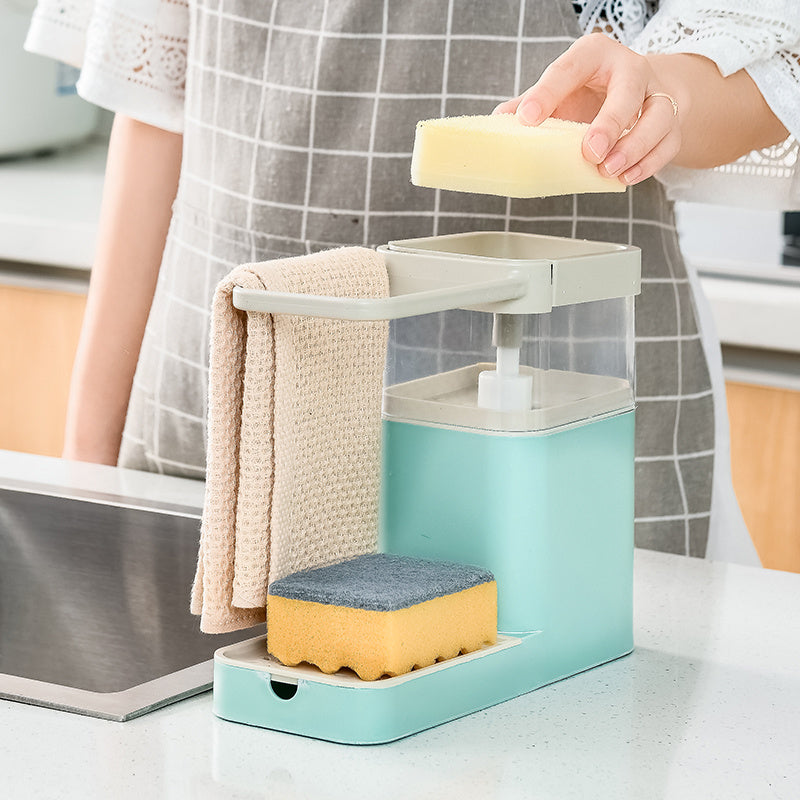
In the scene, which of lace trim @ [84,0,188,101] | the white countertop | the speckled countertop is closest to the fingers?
the speckled countertop

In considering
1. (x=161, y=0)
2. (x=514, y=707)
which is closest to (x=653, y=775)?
(x=514, y=707)

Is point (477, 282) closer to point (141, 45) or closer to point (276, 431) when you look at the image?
point (276, 431)

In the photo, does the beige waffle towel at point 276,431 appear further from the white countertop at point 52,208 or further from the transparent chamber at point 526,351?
the white countertop at point 52,208

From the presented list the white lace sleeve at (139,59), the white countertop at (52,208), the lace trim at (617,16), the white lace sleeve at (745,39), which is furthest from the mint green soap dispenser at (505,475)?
the white countertop at (52,208)

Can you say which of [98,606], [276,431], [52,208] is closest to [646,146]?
[276,431]

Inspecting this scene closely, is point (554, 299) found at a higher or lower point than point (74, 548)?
higher

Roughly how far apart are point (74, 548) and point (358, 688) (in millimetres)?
363

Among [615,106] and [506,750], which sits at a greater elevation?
[615,106]

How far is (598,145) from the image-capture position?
2.01ft

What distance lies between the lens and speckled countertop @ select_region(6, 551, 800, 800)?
515 millimetres

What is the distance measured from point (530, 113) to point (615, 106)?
2.3 inches

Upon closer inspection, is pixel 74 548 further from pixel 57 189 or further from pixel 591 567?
pixel 57 189

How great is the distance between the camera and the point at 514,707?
0.59 metres

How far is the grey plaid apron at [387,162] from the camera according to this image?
919 millimetres
